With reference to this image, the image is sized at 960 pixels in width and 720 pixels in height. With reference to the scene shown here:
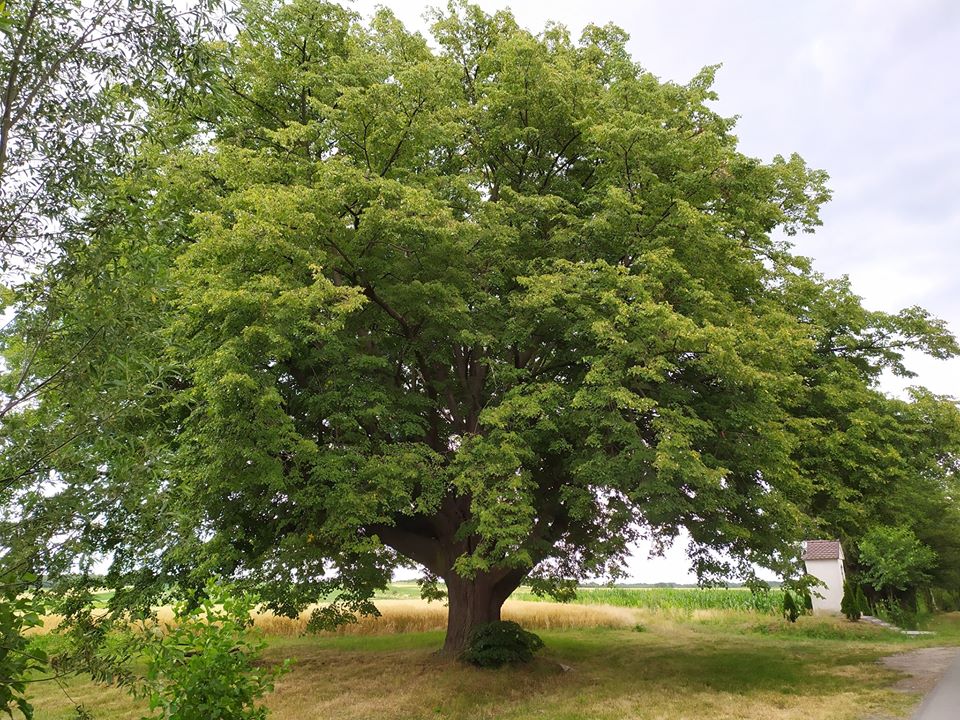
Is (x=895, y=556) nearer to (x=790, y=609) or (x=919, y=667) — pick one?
(x=790, y=609)

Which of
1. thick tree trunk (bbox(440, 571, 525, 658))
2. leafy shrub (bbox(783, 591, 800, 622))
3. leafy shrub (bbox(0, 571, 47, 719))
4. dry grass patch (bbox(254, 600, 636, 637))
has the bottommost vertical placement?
dry grass patch (bbox(254, 600, 636, 637))

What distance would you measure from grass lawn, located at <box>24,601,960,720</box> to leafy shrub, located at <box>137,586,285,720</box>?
6.34 m

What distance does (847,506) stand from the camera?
1452 centimetres

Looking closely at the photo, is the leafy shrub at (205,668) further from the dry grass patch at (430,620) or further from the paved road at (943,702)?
the dry grass patch at (430,620)

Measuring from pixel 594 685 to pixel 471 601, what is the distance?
330 cm

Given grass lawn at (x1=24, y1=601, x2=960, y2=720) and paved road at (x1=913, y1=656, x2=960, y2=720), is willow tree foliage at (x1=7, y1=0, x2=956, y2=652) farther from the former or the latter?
paved road at (x1=913, y1=656, x2=960, y2=720)

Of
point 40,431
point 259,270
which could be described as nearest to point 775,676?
point 259,270

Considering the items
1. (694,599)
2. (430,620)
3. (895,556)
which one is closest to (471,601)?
(430,620)

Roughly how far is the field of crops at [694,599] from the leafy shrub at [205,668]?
2553 cm

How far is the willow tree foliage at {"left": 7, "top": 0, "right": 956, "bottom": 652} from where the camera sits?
10867mm

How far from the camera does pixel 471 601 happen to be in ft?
48.4

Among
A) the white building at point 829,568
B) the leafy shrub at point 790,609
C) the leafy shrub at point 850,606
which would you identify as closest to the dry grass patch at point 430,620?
the leafy shrub at point 790,609

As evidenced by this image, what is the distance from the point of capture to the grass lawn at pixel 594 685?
10.8 m

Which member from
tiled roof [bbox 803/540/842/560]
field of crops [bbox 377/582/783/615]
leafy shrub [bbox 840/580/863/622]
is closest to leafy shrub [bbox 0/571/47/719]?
field of crops [bbox 377/582/783/615]
